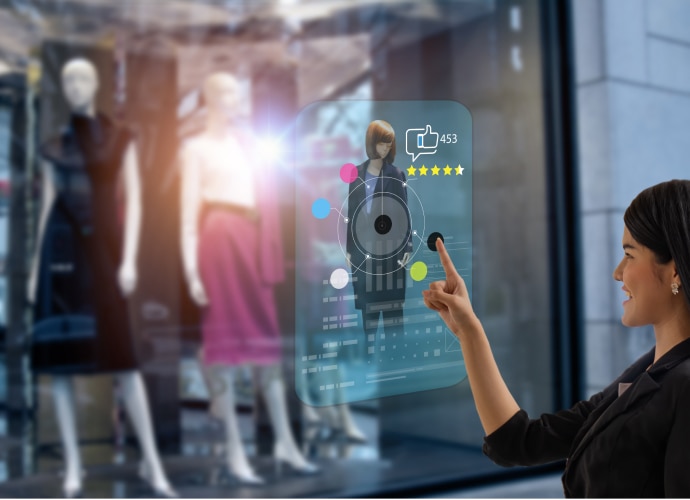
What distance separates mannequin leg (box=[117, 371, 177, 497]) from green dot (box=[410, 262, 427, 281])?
7.96 ft

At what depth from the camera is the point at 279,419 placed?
11.2 ft

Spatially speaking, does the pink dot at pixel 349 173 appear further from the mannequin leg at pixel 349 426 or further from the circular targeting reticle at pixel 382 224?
the mannequin leg at pixel 349 426

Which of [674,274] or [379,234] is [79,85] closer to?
[379,234]

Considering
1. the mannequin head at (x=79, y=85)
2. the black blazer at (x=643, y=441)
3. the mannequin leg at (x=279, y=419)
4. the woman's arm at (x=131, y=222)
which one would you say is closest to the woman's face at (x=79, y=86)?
the mannequin head at (x=79, y=85)

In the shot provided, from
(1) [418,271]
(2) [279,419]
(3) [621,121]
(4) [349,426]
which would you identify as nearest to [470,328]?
(1) [418,271]

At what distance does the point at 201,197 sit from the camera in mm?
3299

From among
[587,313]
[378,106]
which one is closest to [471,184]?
[378,106]

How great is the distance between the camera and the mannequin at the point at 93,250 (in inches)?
120

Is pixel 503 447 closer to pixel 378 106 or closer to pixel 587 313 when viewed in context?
pixel 378 106

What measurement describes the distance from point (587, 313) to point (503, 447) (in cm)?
290

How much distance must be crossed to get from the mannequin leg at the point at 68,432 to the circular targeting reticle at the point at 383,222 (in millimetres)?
2438

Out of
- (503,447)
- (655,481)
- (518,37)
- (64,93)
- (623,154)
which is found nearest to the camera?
(655,481)

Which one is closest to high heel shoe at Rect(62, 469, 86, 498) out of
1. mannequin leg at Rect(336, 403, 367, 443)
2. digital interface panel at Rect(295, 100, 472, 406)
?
mannequin leg at Rect(336, 403, 367, 443)

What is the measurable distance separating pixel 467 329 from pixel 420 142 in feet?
0.91
